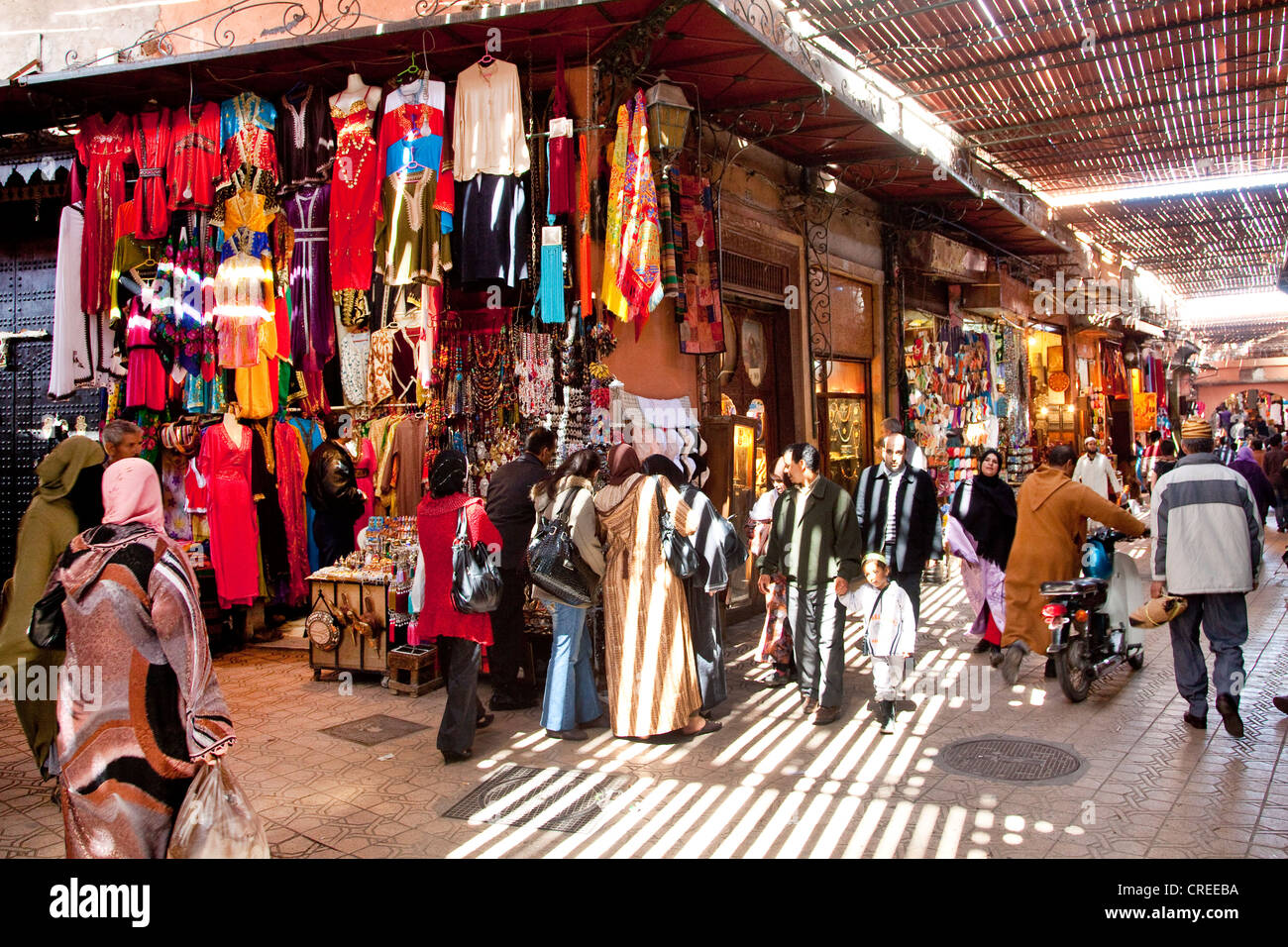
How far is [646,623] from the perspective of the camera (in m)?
5.69

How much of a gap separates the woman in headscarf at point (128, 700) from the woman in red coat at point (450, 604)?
2.13 metres

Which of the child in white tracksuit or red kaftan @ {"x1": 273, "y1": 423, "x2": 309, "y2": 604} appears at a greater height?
red kaftan @ {"x1": 273, "y1": 423, "x2": 309, "y2": 604}

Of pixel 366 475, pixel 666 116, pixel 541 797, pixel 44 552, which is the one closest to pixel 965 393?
pixel 666 116

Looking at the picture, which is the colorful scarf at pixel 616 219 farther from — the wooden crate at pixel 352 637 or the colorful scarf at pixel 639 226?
the wooden crate at pixel 352 637

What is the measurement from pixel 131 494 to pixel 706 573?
3.46m

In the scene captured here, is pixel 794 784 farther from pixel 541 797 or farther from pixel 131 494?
pixel 131 494

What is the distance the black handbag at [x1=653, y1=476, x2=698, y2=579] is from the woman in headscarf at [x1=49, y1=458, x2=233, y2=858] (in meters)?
2.93

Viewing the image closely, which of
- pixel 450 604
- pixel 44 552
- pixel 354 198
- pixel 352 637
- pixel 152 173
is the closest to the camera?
pixel 44 552

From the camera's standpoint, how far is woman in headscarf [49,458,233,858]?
3100 millimetres

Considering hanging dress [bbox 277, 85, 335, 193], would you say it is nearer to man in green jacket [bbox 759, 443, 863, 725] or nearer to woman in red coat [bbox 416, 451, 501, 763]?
woman in red coat [bbox 416, 451, 501, 763]

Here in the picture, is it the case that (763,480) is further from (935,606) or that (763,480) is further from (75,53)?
(75,53)

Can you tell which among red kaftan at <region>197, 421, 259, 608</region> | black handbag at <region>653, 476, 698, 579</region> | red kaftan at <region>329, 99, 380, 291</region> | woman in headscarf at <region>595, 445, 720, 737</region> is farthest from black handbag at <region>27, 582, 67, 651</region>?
red kaftan at <region>197, 421, 259, 608</region>

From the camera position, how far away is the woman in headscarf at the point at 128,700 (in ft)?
10.2

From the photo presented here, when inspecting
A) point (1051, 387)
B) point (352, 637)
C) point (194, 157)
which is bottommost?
point (352, 637)
